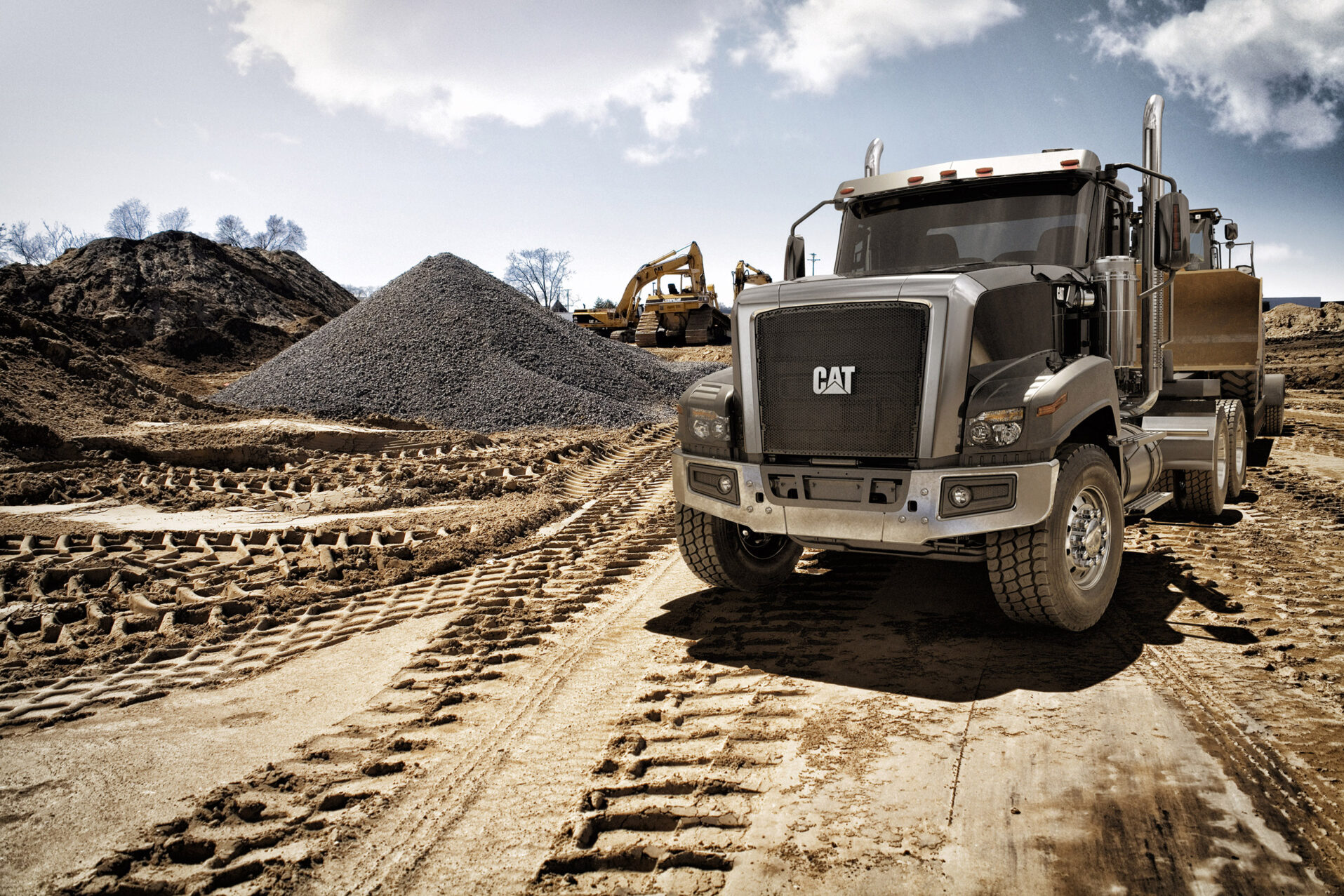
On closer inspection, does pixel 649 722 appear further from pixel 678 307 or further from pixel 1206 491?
pixel 678 307

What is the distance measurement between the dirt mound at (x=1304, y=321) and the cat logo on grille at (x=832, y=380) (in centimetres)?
4339

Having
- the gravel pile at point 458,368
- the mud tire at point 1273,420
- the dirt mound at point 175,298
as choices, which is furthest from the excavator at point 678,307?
the mud tire at point 1273,420

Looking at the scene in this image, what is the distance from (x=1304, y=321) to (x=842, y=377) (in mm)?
47451

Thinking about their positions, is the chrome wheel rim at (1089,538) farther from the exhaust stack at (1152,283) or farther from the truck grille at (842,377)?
the exhaust stack at (1152,283)

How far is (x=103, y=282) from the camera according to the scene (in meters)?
37.2

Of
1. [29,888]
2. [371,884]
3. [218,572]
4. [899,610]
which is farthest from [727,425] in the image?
[218,572]

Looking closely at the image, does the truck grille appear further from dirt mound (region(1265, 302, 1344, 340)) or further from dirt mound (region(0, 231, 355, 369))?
dirt mound (region(1265, 302, 1344, 340))

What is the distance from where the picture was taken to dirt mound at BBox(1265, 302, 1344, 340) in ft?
129

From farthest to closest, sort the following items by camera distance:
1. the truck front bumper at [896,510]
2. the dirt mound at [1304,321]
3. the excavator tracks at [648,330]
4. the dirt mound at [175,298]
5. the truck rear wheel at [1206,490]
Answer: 1. the dirt mound at [1304,321]
2. the excavator tracks at [648,330]
3. the dirt mound at [175,298]
4. the truck rear wheel at [1206,490]
5. the truck front bumper at [896,510]

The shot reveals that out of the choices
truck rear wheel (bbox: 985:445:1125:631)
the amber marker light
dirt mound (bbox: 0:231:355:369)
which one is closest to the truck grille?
the amber marker light

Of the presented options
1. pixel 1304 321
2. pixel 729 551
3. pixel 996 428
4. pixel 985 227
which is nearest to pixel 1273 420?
pixel 985 227

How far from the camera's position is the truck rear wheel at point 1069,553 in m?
4.28

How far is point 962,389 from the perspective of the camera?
4.23 metres

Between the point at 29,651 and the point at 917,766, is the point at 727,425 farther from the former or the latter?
the point at 29,651
